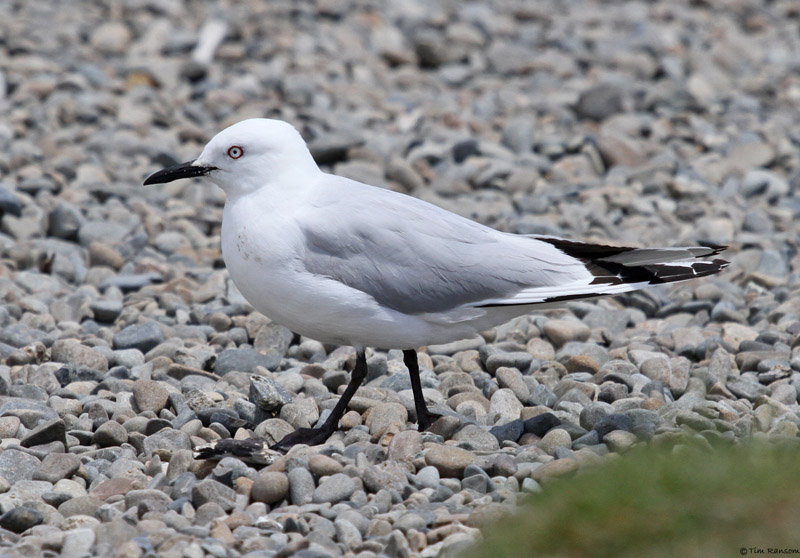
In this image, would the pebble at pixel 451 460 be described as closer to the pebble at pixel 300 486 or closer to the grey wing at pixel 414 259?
the pebble at pixel 300 486

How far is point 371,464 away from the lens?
4.75 metres

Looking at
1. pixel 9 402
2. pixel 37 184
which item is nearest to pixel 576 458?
pixel 9 402

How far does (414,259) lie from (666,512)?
1966 mm

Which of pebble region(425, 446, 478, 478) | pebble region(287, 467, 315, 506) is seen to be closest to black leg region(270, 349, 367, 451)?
pebble region(287, 467, 315, 506)

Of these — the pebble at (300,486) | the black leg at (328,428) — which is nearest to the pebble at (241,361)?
the black leg at (328,428)

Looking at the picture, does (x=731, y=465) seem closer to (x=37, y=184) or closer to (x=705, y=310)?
(x=705, y=310)

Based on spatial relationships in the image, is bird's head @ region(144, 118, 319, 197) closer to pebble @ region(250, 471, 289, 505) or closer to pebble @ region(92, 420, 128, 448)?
pebble @ region(92, 420, 128, 448)

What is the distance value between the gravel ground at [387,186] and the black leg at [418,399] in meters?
0.17

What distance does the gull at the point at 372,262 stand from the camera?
4.98 metres

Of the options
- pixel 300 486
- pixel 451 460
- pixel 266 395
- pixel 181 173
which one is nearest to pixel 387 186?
pixel 181 173

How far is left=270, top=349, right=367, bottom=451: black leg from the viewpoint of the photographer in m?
5.11

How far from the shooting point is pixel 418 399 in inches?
208

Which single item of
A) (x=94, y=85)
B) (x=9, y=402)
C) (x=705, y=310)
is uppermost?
(x=94, y=85)

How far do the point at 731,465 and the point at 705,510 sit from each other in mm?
269
